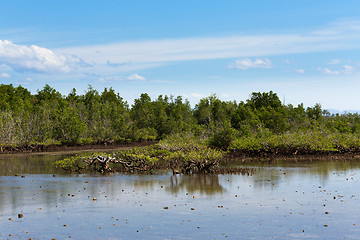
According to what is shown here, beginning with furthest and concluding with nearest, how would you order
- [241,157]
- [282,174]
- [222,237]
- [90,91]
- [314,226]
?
[90,91]
[241,157]
[282,174]
[314,226]
[222,237]

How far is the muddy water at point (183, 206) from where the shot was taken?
1337 cm

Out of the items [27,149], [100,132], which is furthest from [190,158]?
[100,132]

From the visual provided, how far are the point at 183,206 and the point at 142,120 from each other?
215ft

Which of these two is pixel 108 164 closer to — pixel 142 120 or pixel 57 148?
pixel 57 148

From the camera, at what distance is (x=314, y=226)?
13.8 meters

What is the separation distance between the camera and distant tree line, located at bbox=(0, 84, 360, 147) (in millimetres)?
53188

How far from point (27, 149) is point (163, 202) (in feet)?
130

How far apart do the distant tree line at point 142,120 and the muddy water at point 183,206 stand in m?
18.9

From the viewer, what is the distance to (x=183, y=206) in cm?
1706

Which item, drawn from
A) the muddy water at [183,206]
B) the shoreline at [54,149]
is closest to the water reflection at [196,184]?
the muddy water at [183,206]

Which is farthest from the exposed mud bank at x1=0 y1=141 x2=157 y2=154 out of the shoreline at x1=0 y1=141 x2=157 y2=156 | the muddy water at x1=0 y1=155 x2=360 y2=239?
the muddy water at x1=0 y1=155 x2=360 y2=239

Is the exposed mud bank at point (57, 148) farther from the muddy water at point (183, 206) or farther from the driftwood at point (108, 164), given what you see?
the muddy water at point (183, 206)

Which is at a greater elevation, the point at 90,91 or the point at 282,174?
the point at 90,91

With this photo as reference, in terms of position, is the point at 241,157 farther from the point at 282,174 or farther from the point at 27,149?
the point at 27,149
